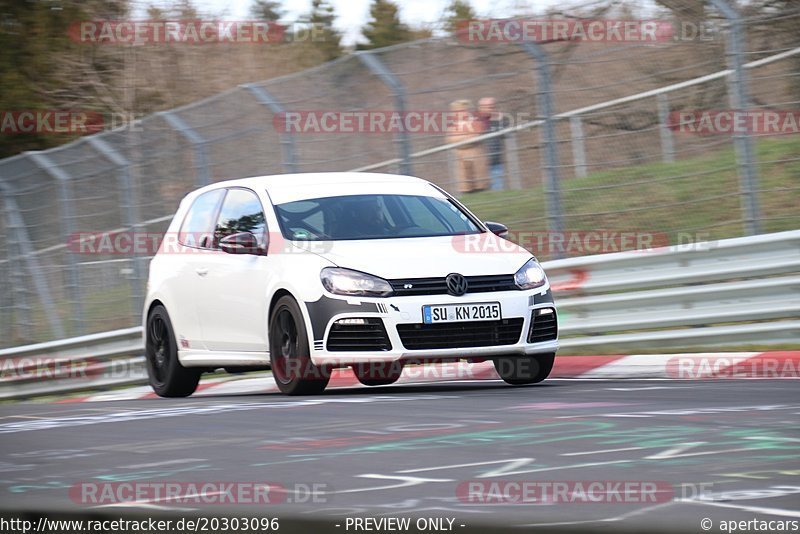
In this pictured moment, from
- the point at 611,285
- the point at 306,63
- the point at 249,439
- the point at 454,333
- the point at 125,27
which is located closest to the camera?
the point at 249,439

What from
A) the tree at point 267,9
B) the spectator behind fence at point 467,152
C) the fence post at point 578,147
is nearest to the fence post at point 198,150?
the spectator behind fence at point 467,152

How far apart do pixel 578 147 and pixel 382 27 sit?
4621 centimetres

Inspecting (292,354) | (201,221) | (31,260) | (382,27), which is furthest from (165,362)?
(382,27)

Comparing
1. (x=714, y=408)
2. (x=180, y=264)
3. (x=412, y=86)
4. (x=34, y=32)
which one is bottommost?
(x=714, y=408)

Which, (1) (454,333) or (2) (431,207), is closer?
(1) (454,333)

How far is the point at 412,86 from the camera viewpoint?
42.6 feet

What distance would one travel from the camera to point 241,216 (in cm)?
1052

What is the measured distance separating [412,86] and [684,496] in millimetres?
8954

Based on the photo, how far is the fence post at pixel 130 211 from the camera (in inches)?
627

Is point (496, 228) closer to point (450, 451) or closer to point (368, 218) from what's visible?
point (368, 218)

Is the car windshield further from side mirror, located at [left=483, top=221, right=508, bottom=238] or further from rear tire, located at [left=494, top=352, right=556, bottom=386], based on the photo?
rear tire, located at [left=494, top=352, right=556, bottom=386]

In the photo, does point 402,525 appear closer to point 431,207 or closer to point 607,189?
point 431,207

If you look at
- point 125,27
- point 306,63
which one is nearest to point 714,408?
point 125,27

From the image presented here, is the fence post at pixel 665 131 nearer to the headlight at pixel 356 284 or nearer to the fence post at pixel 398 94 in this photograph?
the fence post at pixel 398 94
